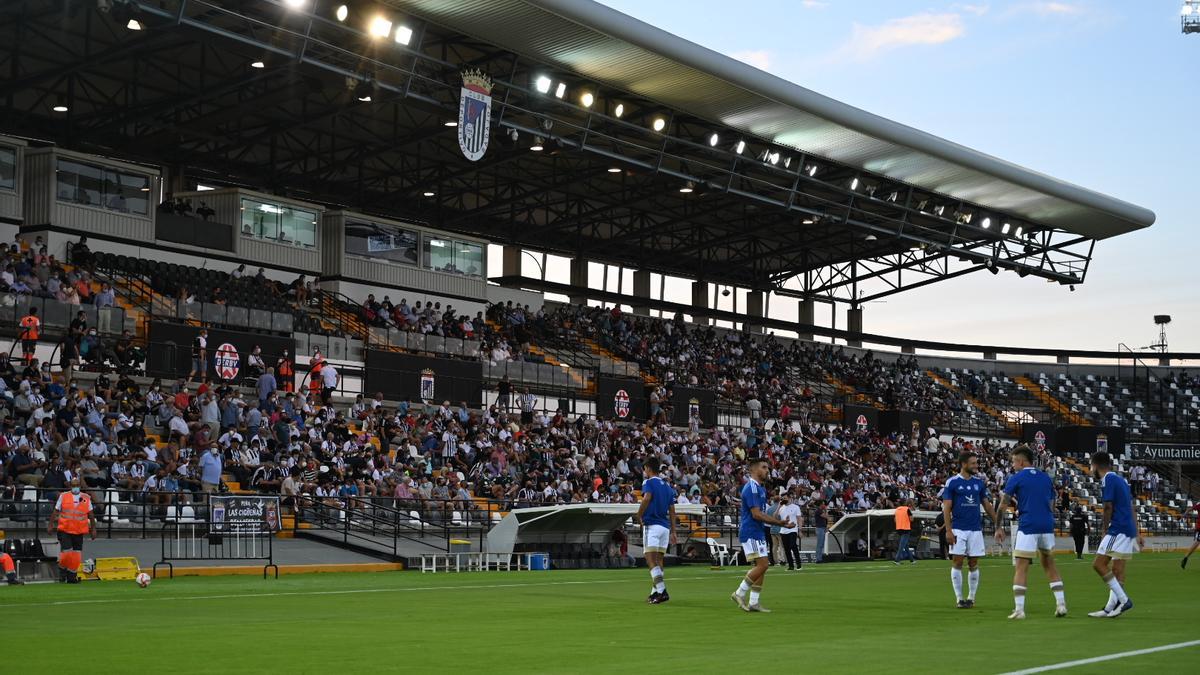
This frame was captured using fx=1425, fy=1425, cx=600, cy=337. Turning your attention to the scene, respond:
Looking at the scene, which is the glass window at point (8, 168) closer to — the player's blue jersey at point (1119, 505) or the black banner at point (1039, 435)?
the player's blue jersey at point (1119, 505)

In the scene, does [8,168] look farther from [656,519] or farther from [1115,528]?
[1115,528]

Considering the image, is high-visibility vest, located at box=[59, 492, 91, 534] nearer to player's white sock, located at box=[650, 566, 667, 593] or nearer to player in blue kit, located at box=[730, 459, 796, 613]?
player's white sock, located at box=[650, 566, 667, 593]

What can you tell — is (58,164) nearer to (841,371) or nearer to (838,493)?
(838,493)

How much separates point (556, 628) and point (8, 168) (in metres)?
30.3

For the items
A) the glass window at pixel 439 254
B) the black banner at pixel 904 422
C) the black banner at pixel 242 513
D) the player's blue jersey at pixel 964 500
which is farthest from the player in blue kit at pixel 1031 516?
the black banner at pixel 904 422

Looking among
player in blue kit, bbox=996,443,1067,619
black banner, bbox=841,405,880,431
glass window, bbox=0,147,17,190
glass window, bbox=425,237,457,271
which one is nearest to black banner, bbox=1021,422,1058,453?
black banner, bbox=841,405,880,431

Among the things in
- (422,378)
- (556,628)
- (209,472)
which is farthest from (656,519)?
(422,378)

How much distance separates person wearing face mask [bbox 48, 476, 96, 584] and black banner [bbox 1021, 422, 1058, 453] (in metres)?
53.9

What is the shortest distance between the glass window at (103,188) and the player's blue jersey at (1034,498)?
105 feet

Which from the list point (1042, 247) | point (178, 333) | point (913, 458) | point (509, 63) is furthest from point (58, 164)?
point (1042, 247)

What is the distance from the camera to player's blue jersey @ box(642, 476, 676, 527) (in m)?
17.8

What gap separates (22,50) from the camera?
40.0 meters

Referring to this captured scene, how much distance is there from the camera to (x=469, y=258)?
52.5 metres

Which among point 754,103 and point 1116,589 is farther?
point 754,103
